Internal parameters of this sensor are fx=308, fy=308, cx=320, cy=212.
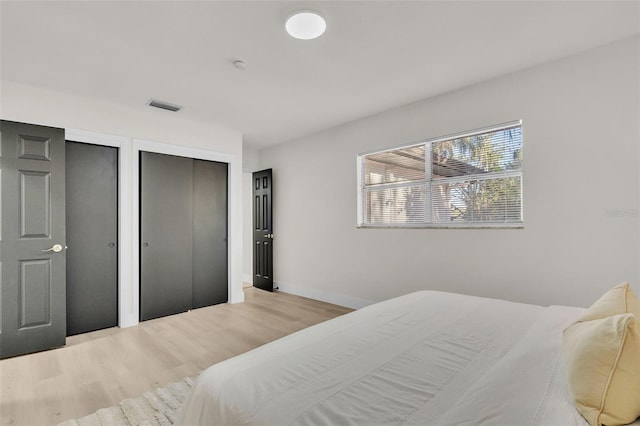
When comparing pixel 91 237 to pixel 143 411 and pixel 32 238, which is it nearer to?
pixel 32 238

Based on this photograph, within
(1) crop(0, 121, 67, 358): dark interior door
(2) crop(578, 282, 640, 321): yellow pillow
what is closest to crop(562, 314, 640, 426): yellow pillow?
→ (2) crop(578, 282, 640, 321): yellow pillow

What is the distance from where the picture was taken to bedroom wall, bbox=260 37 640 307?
241cm

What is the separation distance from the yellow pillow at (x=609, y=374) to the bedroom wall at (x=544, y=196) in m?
2.01

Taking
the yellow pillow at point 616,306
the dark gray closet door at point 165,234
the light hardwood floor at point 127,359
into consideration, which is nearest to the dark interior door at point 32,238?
the light hardwood floor at point 127,359

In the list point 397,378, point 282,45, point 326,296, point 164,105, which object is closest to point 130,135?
point 164,105

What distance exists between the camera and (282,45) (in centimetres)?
243

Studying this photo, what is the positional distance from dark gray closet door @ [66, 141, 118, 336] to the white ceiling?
764 millimetres

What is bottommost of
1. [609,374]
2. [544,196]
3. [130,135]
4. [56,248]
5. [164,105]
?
[609,374]

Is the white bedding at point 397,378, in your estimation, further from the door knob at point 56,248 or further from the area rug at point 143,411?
the door knob at point 56,248

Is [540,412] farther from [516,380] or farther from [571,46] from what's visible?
[571,46]

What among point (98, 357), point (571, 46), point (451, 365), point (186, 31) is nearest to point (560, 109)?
point (571, 46)

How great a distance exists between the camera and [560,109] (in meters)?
2.68

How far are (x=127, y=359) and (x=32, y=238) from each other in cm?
148

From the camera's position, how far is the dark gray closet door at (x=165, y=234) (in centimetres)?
382
